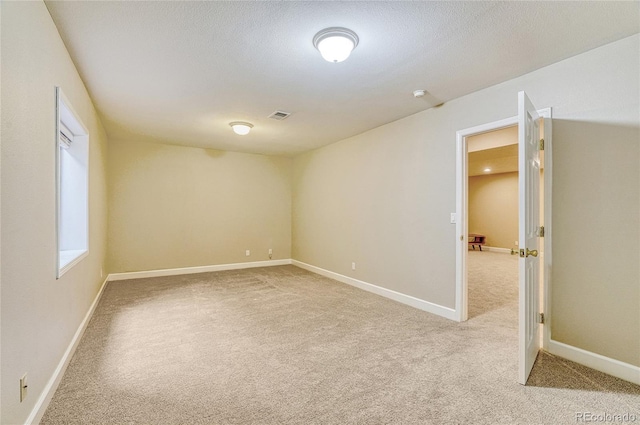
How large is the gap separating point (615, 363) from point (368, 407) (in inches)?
75.7

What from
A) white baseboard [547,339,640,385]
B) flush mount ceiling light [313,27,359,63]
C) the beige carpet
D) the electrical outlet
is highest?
flush mount ceiling light [313,27,359,63]

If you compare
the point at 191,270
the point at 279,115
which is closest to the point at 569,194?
the point at 279,115

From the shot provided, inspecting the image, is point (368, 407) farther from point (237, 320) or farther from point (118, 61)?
point (118, 61)

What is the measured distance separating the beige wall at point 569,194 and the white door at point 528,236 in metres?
0.25

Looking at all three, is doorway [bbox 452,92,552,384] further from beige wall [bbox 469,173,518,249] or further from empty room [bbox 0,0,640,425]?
beige wall [bbox 469,173,518,249]

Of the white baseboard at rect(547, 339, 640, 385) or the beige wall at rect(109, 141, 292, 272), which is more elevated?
the beige wall at rect(109, 141, 292, 272)

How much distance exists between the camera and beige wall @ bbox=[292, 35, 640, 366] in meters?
2.19

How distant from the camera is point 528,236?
2188 millimetres

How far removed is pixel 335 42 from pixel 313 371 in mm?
2391

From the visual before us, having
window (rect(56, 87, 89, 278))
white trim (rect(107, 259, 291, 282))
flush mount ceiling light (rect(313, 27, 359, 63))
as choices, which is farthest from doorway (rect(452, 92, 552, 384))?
white trim (rect(107, 259, 291, 282))

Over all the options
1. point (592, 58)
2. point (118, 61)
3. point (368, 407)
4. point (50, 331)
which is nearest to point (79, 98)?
point (118, 61)

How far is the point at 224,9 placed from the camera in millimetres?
1865

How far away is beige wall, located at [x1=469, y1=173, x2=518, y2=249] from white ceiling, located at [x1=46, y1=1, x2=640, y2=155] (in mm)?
7062

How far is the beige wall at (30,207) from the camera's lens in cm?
139
